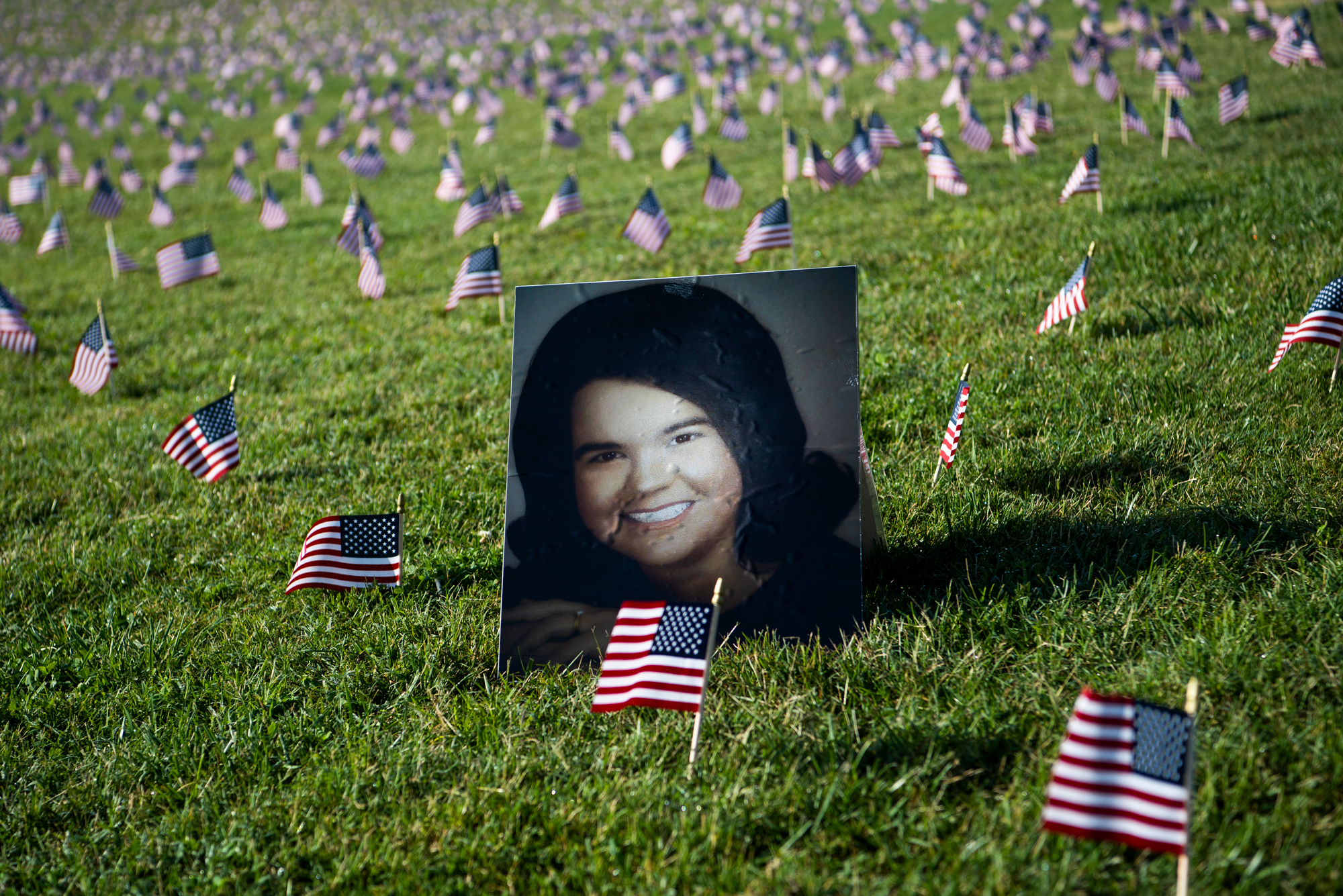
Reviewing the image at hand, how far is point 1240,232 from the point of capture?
25.6ft

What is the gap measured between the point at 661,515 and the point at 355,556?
1.57 m

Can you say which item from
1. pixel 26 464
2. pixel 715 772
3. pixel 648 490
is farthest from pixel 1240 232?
pixel 26 464

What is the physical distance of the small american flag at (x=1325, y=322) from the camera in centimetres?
482

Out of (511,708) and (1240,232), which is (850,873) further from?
(1240,232)

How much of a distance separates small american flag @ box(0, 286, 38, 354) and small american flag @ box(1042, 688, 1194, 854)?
10574 mm

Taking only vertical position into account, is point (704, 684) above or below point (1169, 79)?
below

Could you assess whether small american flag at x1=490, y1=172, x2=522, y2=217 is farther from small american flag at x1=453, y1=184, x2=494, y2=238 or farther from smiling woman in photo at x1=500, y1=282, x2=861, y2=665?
smiling woman in photo at x1=500, y1=282, x2=861, y2=665

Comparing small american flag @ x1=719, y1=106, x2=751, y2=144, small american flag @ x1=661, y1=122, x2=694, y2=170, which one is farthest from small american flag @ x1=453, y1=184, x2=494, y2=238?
small american flag @ x1=719, y1=106, x2=751, y2=144

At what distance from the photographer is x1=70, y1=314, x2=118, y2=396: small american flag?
798cm

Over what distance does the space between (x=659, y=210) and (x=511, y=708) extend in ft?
26.4

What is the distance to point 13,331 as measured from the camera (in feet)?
31.2

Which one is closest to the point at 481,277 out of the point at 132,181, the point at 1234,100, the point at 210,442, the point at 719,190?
the point at 210,442

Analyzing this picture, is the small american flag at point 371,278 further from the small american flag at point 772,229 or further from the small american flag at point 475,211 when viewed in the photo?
the small american flag at point 772,229

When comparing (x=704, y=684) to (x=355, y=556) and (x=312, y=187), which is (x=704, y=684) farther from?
(x=312, y=187)
